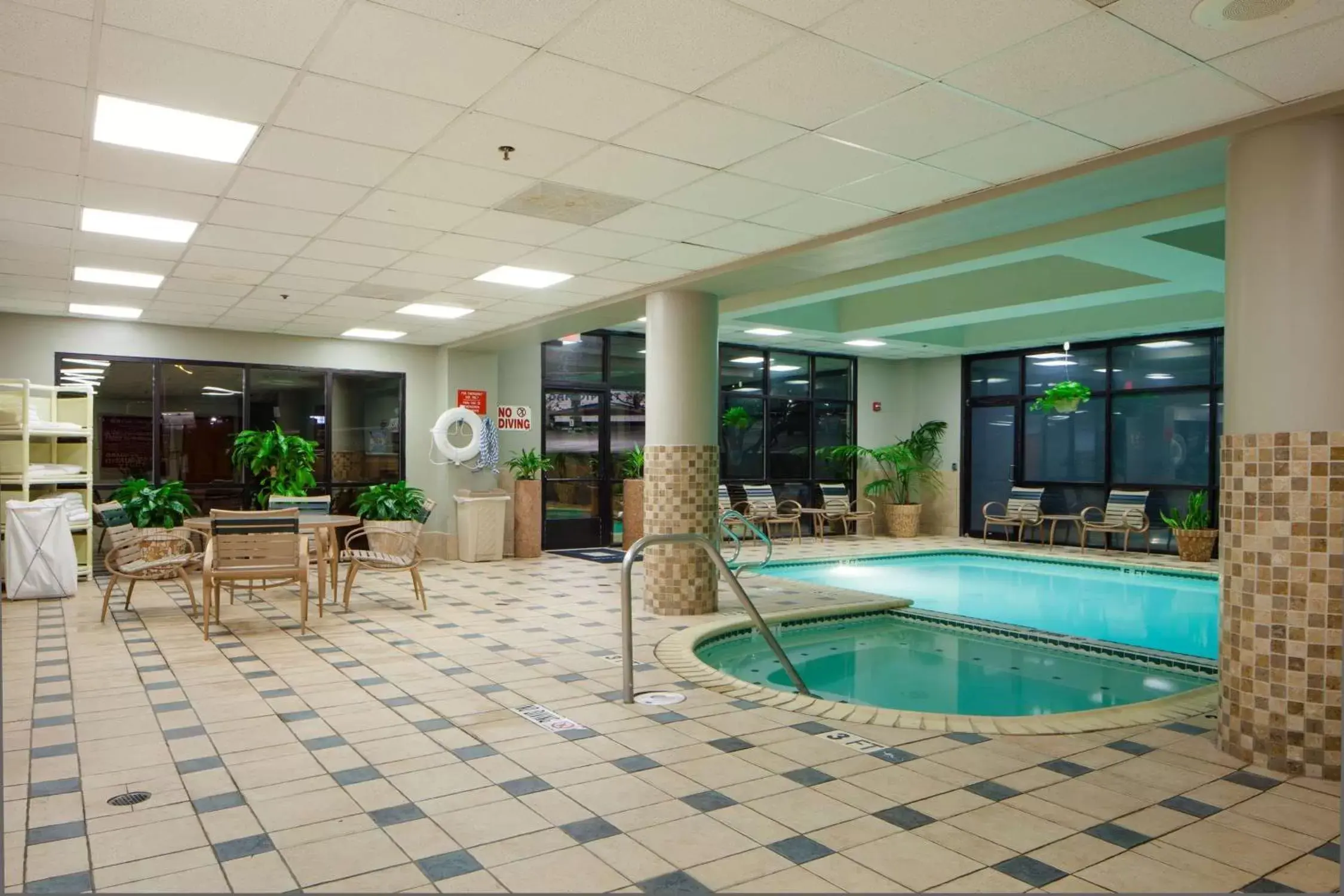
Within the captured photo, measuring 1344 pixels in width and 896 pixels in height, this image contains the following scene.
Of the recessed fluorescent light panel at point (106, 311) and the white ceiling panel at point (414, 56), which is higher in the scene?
the white ceiling panel at point (414, 56)

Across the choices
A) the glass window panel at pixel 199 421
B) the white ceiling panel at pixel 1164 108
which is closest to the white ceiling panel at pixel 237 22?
the white ceiling panel at pixel 1164 108

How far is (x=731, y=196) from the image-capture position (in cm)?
496

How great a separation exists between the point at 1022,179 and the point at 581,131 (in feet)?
7.78

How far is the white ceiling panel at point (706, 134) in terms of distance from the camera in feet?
12.4

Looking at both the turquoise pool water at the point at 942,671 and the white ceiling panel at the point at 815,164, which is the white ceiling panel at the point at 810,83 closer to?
the white ceiling panel at the point at 815,164

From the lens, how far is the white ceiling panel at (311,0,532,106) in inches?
118

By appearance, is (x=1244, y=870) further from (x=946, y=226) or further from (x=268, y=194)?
(x=268, y=194)

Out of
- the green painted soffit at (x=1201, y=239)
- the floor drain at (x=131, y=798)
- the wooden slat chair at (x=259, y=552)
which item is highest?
the green painted soffit at (x=1201, y=239)

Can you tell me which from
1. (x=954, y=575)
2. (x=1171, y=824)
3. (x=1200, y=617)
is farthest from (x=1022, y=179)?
(x=954, y=575)

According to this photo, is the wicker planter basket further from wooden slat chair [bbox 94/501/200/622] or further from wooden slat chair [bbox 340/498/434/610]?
wooden slat chair [bbox 94/501/200/622]

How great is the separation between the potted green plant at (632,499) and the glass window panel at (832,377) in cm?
379

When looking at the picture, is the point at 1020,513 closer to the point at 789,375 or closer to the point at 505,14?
the point at 789,375

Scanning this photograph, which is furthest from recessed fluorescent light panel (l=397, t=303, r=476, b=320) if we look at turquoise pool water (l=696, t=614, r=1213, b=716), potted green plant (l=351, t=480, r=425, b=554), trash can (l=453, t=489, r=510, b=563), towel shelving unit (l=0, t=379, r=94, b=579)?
turquoise pool water (l=696, t=614, r=1213, b=716)

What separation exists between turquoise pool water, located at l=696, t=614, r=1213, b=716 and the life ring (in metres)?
5.55
